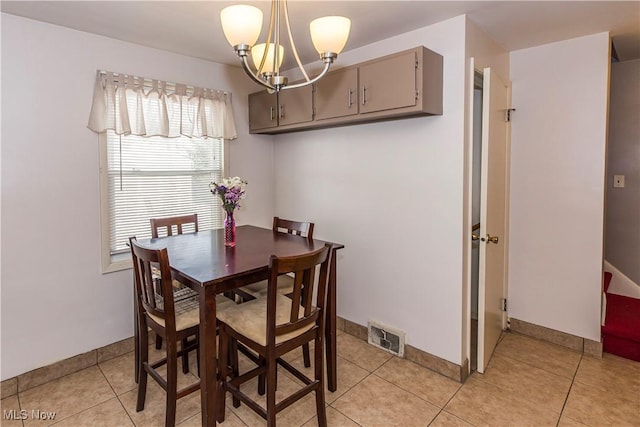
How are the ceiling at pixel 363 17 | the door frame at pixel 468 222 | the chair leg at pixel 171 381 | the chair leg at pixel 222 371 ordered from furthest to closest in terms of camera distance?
the door frame at pixel 468 222, the ceiling at pixel 363 17, the chair leg at pixel 222 371, the chair leg at pixel 171 381

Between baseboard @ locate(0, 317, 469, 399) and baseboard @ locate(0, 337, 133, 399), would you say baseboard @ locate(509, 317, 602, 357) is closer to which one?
baseboard @ locate(0, 317, 469, 399)

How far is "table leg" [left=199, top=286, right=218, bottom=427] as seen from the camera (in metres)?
1.70

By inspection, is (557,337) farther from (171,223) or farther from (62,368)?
(62,368)

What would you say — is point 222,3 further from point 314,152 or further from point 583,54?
point 583,54

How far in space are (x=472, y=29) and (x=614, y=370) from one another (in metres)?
2.52

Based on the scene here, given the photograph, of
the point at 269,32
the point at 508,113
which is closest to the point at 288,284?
the point at 269,32

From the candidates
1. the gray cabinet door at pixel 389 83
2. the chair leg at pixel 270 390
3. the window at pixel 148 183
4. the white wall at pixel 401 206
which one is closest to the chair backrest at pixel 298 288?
the chair leg at pixel 270 390

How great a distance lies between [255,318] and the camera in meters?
1.95

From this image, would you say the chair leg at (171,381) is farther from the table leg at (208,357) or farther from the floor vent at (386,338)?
the floor vent at (386,338)

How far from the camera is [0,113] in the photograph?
7.22 ft

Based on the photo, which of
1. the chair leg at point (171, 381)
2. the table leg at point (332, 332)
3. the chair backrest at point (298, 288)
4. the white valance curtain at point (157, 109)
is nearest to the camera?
the chair backrest at point (298, 288)

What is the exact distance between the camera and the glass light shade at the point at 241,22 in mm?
1546

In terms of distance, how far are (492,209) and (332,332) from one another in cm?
136

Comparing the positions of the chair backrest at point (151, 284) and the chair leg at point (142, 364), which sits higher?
the chair backrest at point (151, 284)
